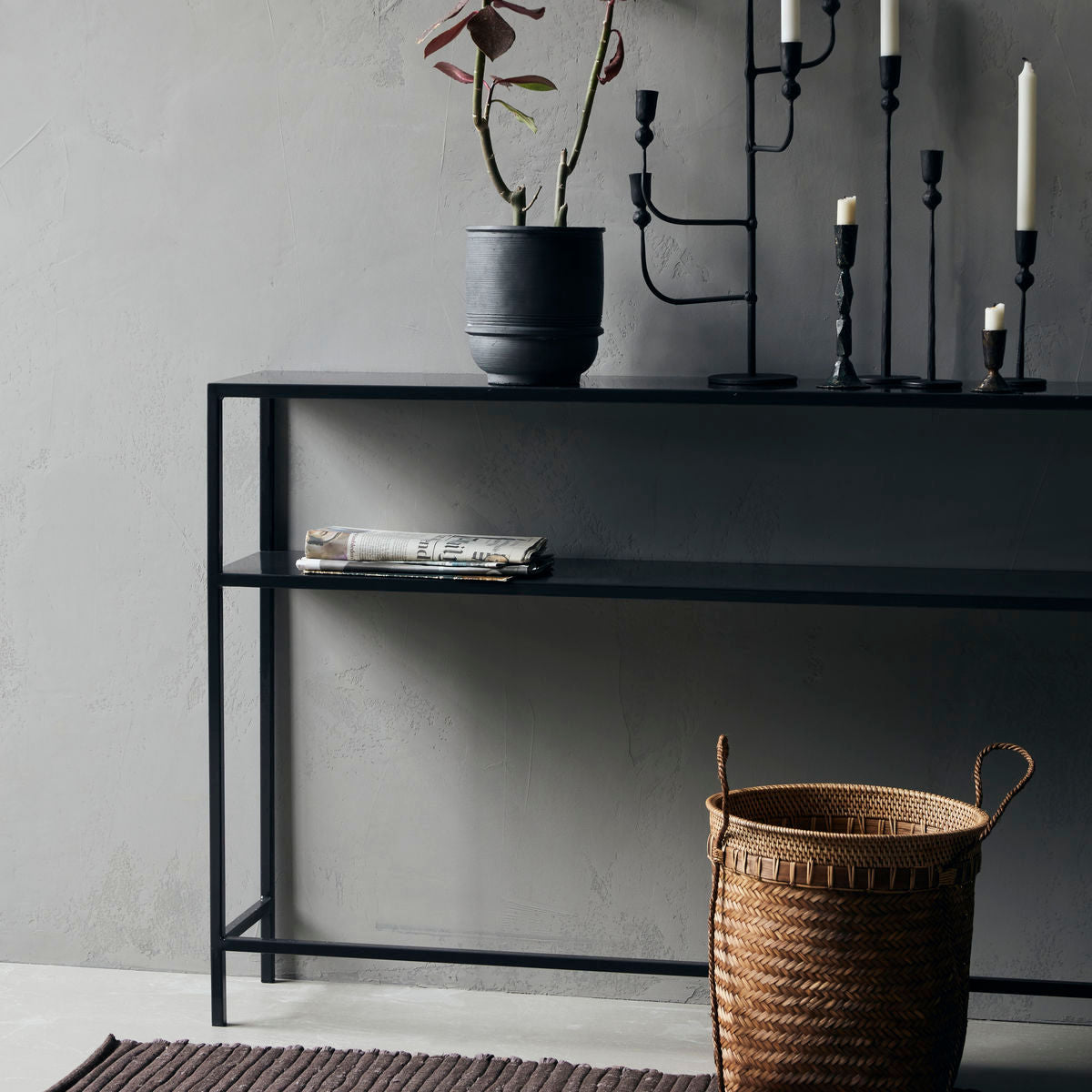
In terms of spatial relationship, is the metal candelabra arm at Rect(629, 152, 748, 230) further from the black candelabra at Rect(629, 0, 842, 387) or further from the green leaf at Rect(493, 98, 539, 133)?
the green leaf at Rect(493, 98, 539, 133)

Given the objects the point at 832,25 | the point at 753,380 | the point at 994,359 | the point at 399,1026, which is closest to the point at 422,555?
the point at 753,380

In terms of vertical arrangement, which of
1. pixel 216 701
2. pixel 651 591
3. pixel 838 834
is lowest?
pixel 838 834

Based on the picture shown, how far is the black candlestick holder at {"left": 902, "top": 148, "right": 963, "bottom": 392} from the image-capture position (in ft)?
7.06

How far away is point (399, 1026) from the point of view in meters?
2.40

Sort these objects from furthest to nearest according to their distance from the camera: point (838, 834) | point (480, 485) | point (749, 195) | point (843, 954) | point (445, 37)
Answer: point (480, 485) → point (749, 195) → point (445, 37) → point (838, 834) → point (843, 954)

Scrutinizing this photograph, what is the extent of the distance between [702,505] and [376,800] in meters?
0.79

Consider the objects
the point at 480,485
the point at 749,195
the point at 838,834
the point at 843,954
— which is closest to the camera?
the point at 843,954

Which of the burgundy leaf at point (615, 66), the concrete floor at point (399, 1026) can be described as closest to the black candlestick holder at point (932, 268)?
the burgundy leaf at point (615, 66)

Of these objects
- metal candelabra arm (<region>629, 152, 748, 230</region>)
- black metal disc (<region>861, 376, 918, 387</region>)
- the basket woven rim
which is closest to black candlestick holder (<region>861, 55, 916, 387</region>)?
black metal disc (<region>861, 376, 918, 387</region>)

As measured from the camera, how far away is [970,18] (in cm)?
231

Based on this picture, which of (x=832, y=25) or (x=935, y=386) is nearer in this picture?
(x=935, y=386)

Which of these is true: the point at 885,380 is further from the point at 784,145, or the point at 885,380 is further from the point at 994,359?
the point at 784,145

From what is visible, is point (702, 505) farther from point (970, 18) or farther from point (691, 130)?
point (970, 18)

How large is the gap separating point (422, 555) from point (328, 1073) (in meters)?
0.81
